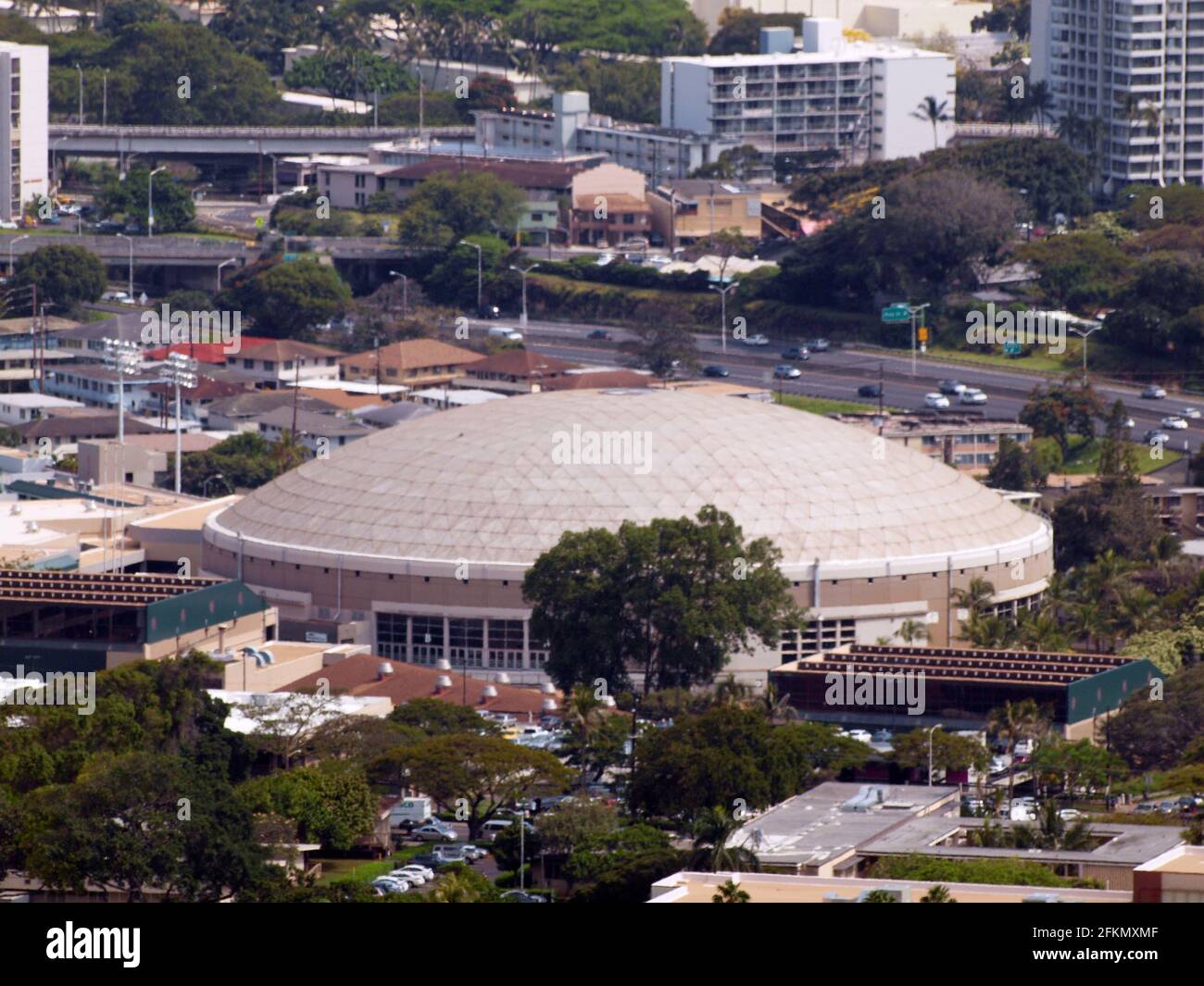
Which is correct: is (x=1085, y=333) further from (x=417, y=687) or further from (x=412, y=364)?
(x=417, y=687)

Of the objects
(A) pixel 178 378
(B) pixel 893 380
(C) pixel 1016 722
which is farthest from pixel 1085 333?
(C) pixel 1016 722

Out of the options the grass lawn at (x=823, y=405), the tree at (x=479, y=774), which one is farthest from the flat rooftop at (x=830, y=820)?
the grass lawn at (x=823, y=405)

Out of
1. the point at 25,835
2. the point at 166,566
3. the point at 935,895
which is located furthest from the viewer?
the point at 166,566

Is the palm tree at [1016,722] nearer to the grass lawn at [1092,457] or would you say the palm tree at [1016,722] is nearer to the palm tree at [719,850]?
the palm tree at [719,850]

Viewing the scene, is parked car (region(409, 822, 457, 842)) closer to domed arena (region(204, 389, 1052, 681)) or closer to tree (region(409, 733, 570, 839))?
tree (region(409, 733, 570, 839))

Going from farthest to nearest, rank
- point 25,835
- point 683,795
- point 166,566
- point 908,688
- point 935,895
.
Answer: point 166,566 < point 908,688 < point 683,795 < point 25,835 < point 935,895

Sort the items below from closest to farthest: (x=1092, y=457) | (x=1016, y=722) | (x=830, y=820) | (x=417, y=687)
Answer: (x=830, y=820), (x=1016, y=722), (x=417, y=687), (x=1092, y=457)

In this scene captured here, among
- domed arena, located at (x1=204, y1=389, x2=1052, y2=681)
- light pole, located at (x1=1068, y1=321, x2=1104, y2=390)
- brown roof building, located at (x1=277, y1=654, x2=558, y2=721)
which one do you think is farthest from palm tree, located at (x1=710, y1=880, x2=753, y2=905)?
light pole, located at (x1=1068, y1=321, x2=1104, y2=390)
